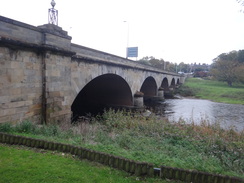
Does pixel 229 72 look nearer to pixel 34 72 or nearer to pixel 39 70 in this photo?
pixel 39 70

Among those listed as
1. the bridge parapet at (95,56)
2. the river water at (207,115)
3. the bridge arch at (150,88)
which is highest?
the bridge parapet at (95,56)

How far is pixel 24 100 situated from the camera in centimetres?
693

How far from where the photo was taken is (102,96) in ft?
67.7

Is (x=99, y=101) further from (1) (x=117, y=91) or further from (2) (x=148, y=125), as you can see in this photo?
(2) (x=148, y=125)

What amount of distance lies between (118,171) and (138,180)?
1.41 ft

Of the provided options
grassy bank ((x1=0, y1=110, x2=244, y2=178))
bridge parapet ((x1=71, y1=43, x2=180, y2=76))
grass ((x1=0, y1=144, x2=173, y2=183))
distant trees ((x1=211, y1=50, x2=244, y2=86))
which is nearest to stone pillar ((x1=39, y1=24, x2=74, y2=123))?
bridge parapet ((x1=71, y1=43, x2=180, y2=76))

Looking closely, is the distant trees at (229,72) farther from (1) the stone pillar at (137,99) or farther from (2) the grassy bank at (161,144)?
(2) the grassy bank at (161,144)

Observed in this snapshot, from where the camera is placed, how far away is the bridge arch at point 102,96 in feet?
59.4

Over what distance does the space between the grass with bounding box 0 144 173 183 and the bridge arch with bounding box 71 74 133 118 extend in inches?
536

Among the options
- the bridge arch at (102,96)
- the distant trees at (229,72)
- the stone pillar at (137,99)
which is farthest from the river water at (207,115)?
the distant trees at (229,72)

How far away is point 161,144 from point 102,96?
15.1 meters

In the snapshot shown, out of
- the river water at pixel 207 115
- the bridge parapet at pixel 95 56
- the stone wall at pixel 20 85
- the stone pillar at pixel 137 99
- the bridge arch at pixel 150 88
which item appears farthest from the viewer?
the bridge arch at pixel 150 88

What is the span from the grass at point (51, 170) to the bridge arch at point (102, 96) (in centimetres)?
1361

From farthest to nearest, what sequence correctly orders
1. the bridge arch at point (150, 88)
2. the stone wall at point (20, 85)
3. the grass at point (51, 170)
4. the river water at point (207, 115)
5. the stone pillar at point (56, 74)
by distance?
the bridge arch at point (150, 88)
the river water at point (207, 115)
the stone pillar at point (56, 74)
the stone wall at point (20, 85)
the grass at point (51, 170)
